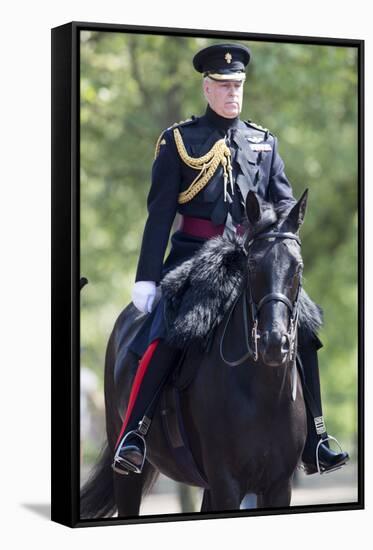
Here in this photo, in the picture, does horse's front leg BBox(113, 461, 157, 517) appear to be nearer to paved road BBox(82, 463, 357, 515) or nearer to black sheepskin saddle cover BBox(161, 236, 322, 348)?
paved road BBox(82, 463, 357, 515)

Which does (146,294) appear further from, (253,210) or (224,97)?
(224,97)

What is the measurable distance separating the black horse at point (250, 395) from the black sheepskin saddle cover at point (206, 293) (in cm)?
4

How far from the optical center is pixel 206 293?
30.9 ft

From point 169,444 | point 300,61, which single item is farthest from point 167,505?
point 300,61

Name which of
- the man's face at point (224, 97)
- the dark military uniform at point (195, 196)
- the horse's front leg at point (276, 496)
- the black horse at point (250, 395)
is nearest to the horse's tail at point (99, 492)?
the black horse at point (250, 395)

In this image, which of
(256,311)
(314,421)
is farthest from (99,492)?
(256,311)

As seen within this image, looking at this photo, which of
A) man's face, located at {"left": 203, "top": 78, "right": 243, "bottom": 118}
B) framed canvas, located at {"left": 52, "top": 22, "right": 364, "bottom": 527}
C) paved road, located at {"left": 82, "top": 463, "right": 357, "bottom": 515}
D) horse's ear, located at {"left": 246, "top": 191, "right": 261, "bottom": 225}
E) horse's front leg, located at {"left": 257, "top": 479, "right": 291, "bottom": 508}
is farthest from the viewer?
paved road, located at {"left": 82, "top": 463, "right": 357, "bottom": 515}

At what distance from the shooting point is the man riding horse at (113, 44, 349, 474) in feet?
31.8

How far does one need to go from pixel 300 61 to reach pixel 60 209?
210 inches

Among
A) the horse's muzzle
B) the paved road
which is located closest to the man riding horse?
the paved road

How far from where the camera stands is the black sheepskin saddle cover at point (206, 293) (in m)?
9.39

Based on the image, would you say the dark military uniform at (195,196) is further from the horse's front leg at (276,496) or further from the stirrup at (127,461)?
the horse's front leg at (276,496)

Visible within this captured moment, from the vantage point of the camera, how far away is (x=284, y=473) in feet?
31.3

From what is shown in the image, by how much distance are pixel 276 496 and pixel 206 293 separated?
1.46 m
